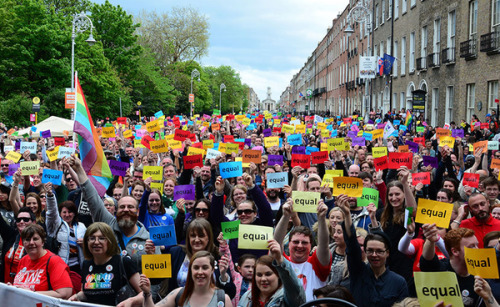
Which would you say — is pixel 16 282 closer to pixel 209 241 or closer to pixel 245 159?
pixel 209 241

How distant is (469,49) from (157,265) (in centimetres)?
2110

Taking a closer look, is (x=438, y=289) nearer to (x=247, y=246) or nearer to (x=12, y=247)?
(x=247, y=246)

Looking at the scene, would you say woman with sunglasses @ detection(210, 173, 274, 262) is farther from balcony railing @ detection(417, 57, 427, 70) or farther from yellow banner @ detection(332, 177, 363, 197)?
balcony railing @ detection(417, 57, 427, 70)

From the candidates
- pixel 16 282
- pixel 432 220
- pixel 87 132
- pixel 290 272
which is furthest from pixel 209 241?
pixel 87 132

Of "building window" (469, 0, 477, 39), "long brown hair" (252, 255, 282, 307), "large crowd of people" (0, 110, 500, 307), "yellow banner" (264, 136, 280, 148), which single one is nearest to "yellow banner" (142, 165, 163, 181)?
"large crowd of people" (0, 110, 500, 307)

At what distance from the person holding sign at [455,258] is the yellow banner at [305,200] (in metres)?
1.59

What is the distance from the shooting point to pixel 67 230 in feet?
19.2

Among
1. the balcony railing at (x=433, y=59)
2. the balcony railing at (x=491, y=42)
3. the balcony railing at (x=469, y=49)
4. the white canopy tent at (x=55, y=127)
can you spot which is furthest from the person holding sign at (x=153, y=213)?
the balcony railing at (x=433, y=59)

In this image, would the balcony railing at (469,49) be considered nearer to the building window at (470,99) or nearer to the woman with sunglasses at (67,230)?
the building window at (470,99)

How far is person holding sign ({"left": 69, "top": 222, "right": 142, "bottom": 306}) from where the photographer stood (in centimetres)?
455

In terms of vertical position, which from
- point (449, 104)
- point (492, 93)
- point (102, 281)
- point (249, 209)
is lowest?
point (102, 281)

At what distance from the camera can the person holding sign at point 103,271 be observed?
14.9 feet

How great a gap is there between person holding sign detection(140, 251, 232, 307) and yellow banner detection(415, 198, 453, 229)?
2044mm

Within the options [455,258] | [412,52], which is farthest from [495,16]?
[455,258]
